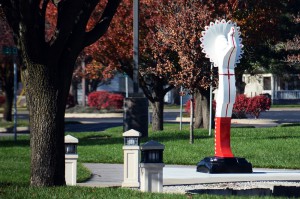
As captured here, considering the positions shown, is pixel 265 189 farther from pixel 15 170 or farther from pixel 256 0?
pixel 256 0

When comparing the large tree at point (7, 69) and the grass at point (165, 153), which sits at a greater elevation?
the large tree at point (7, 69)

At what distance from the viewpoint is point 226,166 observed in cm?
1994

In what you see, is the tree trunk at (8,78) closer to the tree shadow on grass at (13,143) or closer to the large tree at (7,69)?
the large tree at (7,69)

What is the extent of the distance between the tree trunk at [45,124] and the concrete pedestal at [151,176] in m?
1.39

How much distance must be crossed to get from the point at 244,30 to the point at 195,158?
986 centimetres

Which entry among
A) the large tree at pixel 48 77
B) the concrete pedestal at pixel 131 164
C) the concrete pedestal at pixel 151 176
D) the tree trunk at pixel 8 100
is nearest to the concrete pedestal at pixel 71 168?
the concrete pedestal at pixel 131 164

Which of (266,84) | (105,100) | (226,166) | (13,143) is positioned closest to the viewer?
(226,166)

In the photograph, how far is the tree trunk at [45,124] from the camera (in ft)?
49.1

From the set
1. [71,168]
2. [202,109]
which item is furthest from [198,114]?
[71,168]

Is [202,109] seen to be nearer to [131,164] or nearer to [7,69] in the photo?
[7,69]

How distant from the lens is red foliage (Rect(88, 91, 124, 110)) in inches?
2205

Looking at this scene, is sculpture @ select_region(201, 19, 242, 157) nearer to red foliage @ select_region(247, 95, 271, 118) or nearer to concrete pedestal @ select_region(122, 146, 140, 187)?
concrete pedestal @ select_region(122, 146, 140, 187)

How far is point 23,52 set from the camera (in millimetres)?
15047

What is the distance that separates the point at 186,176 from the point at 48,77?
5.27 metres
